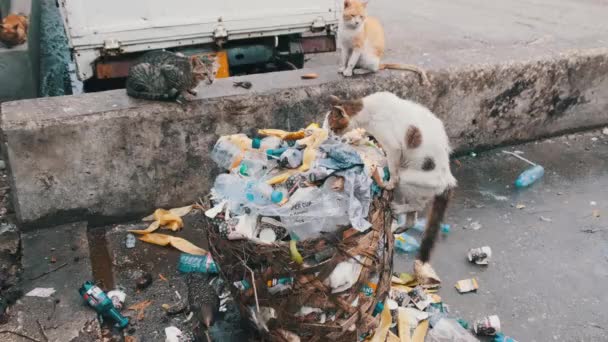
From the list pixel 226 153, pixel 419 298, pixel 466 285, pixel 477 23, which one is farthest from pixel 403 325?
pixel 477 23

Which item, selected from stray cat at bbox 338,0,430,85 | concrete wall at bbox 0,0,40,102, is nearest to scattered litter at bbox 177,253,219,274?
stray cat at bbox 338,0,430,85

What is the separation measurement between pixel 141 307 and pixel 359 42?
2.51 meters

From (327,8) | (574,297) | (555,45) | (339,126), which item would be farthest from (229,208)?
(555,45)

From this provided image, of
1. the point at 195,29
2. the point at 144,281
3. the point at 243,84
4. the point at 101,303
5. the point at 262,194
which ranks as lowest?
the point at 144,281

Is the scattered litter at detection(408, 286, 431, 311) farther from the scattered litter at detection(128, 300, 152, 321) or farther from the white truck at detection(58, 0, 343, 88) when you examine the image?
the white truck at detection(58, 0, 343, 88)

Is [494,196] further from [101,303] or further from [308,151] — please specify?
[101,303]

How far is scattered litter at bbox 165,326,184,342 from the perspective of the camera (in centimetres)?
286

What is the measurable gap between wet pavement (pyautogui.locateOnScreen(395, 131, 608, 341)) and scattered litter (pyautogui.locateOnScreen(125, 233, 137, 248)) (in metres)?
1.82

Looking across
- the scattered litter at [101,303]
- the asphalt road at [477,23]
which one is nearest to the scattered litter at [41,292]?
the scattered litter at [101,303]

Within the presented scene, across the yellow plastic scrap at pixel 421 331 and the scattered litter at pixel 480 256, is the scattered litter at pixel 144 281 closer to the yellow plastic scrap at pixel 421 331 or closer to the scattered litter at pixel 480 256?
the yellow plastic scrap at pixel 421 331

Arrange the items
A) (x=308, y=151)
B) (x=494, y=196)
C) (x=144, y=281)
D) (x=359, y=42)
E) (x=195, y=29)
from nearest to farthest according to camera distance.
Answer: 1. (x=308, y=151)
2. (x=144, y=281)
3. (x=359, y=42)
4. (x=494, y=196)
5. (x=195, y=29)

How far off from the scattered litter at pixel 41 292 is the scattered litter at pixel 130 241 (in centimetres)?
65

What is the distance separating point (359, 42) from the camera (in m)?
4.12

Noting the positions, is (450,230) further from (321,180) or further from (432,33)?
A: (432,33)
